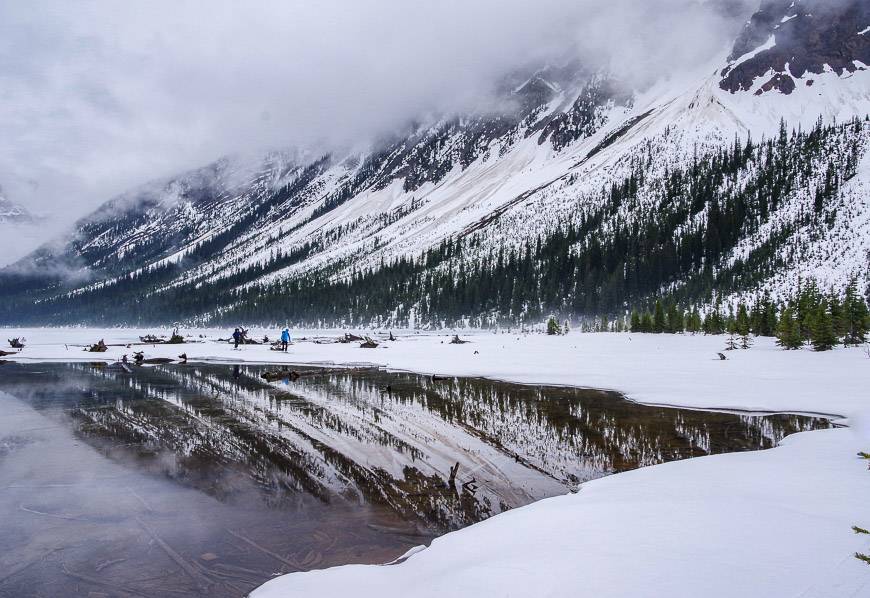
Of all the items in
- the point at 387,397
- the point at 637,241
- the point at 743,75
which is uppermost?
the point at 743,75

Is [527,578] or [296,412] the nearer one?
[527,578]

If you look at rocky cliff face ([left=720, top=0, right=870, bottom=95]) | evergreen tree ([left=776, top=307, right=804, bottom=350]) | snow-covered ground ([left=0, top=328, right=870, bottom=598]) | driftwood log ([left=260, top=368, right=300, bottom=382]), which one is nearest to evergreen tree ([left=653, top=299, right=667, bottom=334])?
evergreen tree ([left=776, top=307, right=804, bottom=350])

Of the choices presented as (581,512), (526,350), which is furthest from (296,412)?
(526,350)

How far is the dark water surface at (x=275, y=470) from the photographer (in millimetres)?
6770

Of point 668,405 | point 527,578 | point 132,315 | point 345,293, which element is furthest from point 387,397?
point 132,315

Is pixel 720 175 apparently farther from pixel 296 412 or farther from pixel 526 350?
pixel 296 412

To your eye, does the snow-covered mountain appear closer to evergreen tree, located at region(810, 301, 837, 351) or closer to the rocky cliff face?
the rocky cliff face

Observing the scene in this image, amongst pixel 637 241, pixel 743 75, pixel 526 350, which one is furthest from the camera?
pixel 743 75

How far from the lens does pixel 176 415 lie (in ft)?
54.7

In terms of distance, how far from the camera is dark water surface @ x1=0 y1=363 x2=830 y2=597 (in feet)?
22.2

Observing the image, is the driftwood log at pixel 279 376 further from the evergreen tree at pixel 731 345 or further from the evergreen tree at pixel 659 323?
the evergreen tree at pixel 659 323

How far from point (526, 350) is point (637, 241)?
3119 inches

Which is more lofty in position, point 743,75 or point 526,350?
point 743,75

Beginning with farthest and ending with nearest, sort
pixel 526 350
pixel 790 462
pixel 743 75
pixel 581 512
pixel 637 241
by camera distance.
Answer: pixel 743 75 → pixel 637 241 → pixel 526 350 → pixel 790 462 → pixel 581 512
